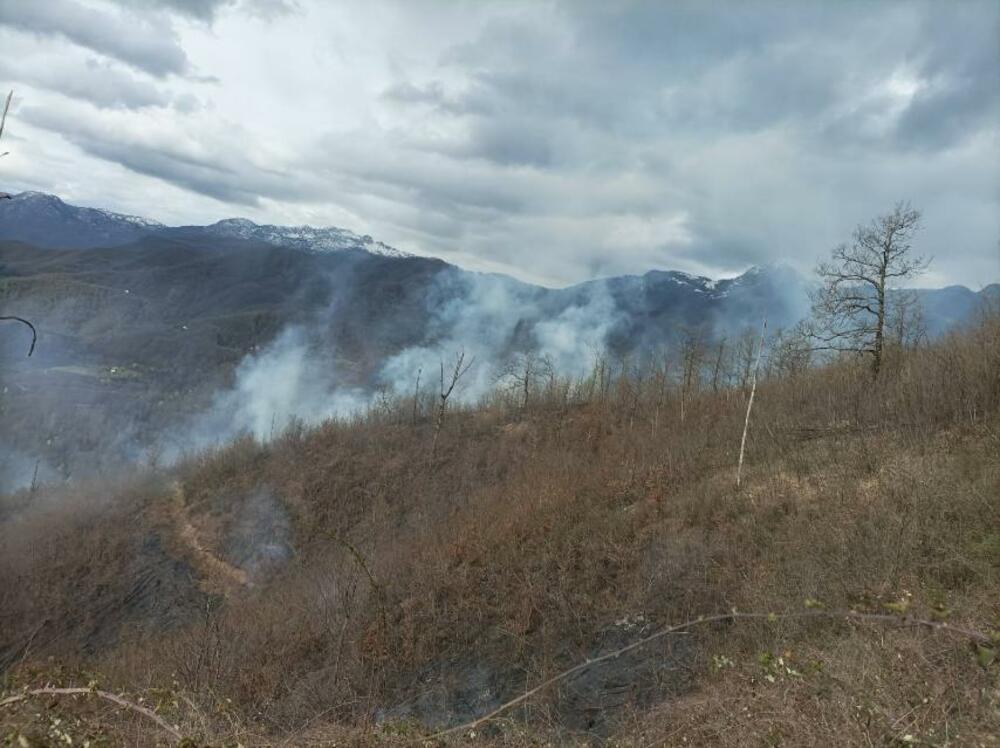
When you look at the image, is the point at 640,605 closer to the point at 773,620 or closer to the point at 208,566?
the point at 773,620

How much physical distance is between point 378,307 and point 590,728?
182819mm

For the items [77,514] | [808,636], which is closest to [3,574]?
[77,514]

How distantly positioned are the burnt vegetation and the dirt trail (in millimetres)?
269

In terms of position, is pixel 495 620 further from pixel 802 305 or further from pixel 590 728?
pixel 802 305

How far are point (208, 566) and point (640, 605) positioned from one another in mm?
29453

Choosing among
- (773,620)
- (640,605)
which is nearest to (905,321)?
(640,605)

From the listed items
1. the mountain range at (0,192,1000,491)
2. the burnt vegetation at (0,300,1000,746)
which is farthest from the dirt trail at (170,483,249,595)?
the mountain range at (0,192,1000,491)

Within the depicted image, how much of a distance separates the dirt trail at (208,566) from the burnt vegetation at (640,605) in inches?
10.6

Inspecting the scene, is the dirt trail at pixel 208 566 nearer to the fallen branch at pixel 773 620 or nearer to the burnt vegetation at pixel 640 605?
the burnt vegetation at pixel 640 605

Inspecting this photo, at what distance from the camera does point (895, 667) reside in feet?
17.0

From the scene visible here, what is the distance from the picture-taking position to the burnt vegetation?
4148mm

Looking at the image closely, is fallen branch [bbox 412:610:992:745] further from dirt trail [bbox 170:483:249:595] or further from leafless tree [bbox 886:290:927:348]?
dirt trail [bbox 170:483:249:595]

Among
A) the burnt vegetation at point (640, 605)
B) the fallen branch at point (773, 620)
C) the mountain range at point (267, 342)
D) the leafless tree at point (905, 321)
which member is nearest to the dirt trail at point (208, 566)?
the burnt vegetation at point (640, 605)

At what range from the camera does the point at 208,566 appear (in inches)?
1326
